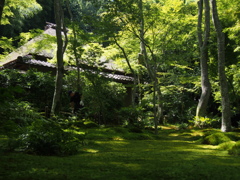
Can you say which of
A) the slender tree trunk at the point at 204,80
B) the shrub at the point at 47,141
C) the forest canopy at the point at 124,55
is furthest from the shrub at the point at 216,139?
the slender tree trunk at the point at 204,80

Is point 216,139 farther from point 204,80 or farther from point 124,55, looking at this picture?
point 204,80

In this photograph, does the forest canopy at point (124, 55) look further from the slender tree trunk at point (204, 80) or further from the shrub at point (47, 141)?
the shrub at point (47, 141)

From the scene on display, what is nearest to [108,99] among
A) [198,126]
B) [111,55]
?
[111,55]

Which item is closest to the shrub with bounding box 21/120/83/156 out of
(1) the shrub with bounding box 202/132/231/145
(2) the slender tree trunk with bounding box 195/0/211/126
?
(1) the shrub with bounding box 202/132/231/145

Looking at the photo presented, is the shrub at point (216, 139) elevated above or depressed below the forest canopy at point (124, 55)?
below

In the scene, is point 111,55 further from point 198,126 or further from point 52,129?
point 52,129

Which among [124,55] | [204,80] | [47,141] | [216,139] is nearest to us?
[47,141]

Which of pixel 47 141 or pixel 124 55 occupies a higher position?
pixel 124 55

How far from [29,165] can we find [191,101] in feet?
52.8

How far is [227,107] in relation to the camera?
835 cm

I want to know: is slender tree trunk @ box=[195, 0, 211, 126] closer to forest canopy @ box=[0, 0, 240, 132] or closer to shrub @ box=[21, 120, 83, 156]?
forest canopy @ box=[0, 0, 240, 132]

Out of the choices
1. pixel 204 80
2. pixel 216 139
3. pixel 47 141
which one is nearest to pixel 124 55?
pixel 204 80

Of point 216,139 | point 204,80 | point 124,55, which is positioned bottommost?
point 216,139

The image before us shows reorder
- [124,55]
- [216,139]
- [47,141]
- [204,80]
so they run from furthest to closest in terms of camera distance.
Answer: [204,80] → [124,55] → [216,139] → [47,141]
